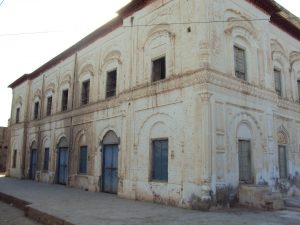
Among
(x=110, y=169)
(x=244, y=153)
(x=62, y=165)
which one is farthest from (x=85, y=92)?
(x=244, y=153)

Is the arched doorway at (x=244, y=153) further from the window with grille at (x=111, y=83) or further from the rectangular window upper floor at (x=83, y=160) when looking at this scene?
the rectangular window upper floor at (x=83, y=160)

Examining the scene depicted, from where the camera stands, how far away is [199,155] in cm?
935

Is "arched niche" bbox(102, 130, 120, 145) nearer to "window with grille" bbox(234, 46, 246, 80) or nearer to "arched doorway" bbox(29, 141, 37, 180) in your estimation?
"window with grille" bbox(234, 46, 246, 80)

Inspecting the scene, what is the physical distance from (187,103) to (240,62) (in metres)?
3.12

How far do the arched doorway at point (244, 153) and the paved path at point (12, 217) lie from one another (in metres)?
6.96

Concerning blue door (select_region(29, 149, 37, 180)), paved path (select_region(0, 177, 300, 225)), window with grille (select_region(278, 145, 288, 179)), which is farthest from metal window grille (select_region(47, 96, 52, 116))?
window with grille (select_region(278, 145, 288, 179))

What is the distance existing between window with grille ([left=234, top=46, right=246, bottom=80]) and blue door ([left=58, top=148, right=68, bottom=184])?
10720mm

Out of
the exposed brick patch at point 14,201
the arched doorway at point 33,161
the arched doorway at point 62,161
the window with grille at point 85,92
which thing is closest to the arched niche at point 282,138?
the window with grille at point 85,92

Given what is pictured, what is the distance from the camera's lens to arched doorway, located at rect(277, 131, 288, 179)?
1294 centimetres

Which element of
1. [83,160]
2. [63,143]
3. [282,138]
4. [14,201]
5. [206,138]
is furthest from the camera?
[63,143]

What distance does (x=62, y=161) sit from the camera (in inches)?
691

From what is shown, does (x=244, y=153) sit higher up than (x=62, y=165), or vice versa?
(x=244, y=153)

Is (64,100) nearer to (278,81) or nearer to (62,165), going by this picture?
(62,165)

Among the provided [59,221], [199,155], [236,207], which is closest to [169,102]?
[199,155]
